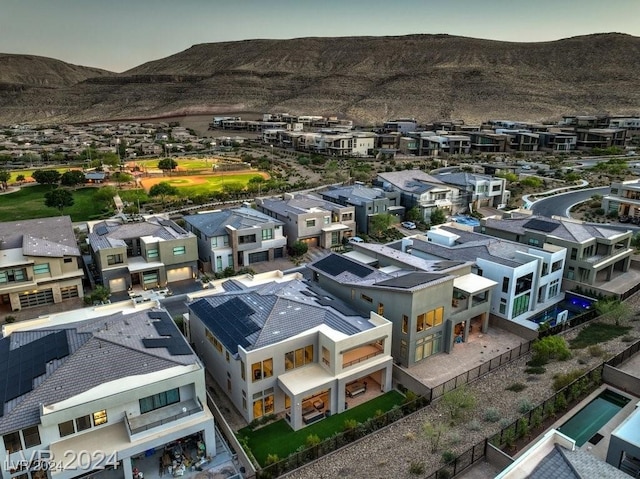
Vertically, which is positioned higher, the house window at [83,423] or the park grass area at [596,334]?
the house window at [83,423]

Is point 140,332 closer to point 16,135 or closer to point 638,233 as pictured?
point 638,233

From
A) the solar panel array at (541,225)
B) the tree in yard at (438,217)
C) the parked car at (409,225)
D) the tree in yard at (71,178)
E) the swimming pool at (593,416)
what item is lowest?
the swimming pool at (593,416)

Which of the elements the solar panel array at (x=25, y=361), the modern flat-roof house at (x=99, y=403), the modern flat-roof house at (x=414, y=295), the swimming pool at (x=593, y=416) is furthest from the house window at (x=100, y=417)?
the swimming pool at (x=593, y=416)

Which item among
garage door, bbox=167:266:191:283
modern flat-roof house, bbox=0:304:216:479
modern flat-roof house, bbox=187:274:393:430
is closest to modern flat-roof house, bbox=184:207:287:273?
garage door, bbox=167:266:191:283

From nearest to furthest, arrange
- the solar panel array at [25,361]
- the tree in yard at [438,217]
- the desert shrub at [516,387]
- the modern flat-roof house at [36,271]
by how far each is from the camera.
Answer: the solar panel array at [25,361] < the desert shrub at [516,387] < the modern flat-roof house at [36,271] < the tree in yard at [438,217]

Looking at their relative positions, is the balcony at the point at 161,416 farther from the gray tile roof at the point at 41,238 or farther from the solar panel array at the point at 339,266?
the gray tile roof at the point at 41,238

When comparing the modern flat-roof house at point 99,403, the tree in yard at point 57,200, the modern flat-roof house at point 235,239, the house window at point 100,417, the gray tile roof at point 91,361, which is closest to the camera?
the modern flat-roof house at point 99,403

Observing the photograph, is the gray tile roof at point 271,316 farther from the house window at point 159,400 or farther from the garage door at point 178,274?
the garage door at point 178,274

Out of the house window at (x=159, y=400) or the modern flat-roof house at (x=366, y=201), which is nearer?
the house window at (x=159, y=400)

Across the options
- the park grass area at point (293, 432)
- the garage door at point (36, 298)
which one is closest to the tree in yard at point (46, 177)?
the garage door at point (36, 298)
